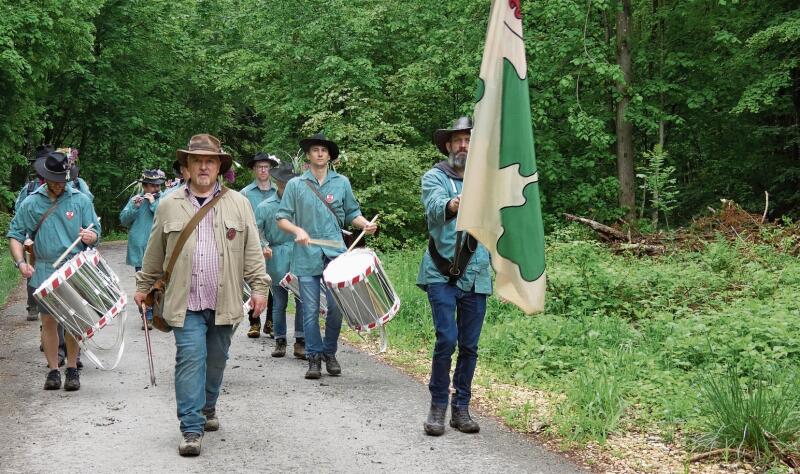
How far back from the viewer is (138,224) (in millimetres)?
12117

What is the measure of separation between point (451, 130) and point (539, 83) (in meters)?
15.5

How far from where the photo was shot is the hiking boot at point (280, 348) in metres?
9.49

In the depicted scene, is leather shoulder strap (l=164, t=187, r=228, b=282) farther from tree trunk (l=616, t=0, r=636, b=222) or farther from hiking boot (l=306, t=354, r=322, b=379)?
tree trunk (l=616, t=0, r=636, b=222)

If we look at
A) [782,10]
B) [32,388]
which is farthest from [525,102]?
[782,10]

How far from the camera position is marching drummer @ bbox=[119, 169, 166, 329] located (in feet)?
39.2

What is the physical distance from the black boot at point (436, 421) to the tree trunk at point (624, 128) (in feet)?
50.9

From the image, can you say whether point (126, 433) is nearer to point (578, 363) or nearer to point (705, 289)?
point (578, 363)

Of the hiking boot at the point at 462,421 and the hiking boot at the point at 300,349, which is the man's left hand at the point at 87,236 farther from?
the hiking boot at the point at 462,421

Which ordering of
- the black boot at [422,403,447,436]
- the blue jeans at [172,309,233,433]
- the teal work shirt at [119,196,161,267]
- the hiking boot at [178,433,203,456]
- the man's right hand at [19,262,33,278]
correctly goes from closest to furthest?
the hiking boot at [178,433,203,456] → the blue jeans at [172,309,233,433] → the black boot at [422,403,447,436] → the man's right hand at [19,262,33,278] → the teal work shirt at [119,196,161,267]

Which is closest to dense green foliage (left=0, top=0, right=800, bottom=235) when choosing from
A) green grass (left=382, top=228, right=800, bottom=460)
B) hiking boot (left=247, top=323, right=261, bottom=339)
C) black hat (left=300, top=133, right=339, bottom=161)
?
green grass (left=382, top=228, right=800, bottom=460)

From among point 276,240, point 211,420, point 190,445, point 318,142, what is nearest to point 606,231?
point 276,240

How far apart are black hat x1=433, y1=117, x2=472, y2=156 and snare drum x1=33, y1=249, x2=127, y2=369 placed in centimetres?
330

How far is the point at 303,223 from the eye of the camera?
860 centimetres

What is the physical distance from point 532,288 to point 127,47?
33.9 metres
